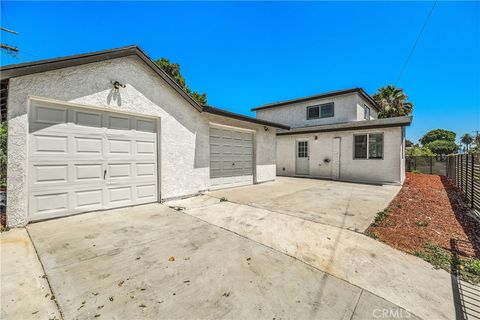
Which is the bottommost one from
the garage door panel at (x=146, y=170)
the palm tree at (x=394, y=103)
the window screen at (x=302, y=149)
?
the garage door panel at (x=146, y=170)

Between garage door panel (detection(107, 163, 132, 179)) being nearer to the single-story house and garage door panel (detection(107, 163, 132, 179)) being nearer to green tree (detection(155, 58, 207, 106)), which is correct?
the single-story house

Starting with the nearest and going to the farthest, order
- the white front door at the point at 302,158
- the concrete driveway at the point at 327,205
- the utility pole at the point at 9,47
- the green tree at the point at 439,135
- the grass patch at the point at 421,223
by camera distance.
→ the grass patch at the point at 421,223 → the concrete driveway at the point at 327,205 → the utility pole at the point at 9,47 → the white front door at the point at 302,158 → the green tree at the point at 439,135

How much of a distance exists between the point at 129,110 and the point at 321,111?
13948 millimetres

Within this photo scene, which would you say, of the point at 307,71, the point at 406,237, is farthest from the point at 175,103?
→ the point at 307,71

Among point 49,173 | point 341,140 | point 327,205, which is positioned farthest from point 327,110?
point 49,173

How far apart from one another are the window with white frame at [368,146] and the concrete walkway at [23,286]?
1351 cm

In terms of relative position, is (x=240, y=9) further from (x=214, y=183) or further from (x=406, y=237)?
(x=406, y=237)

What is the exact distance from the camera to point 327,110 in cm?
1516

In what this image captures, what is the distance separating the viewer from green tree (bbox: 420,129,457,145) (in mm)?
60728

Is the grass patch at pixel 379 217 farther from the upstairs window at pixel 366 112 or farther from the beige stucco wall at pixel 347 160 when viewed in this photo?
the upstairs window at pixel 366 112

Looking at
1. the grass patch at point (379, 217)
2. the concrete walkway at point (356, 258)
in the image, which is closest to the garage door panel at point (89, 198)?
the concrete walkway at point (356, 258)

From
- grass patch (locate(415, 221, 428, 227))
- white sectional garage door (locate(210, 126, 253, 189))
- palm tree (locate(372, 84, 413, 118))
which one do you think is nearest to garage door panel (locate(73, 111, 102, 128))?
white sectional garage door (locate(210, 126, 253, 189))

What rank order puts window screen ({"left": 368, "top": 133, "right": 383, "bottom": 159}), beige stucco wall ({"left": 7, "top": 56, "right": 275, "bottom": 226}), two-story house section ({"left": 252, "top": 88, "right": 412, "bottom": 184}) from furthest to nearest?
window screen ({"left": 368, "top": 133, "right": 383, "bottom": 159}), two-story house section ({"left": 252, "top": 88, "right": 412, "bottom": 184}), beige stucco wall ({"left": 7, "top": 56, "right": 275, "bottom": 226})

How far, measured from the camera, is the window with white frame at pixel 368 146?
11.1m
